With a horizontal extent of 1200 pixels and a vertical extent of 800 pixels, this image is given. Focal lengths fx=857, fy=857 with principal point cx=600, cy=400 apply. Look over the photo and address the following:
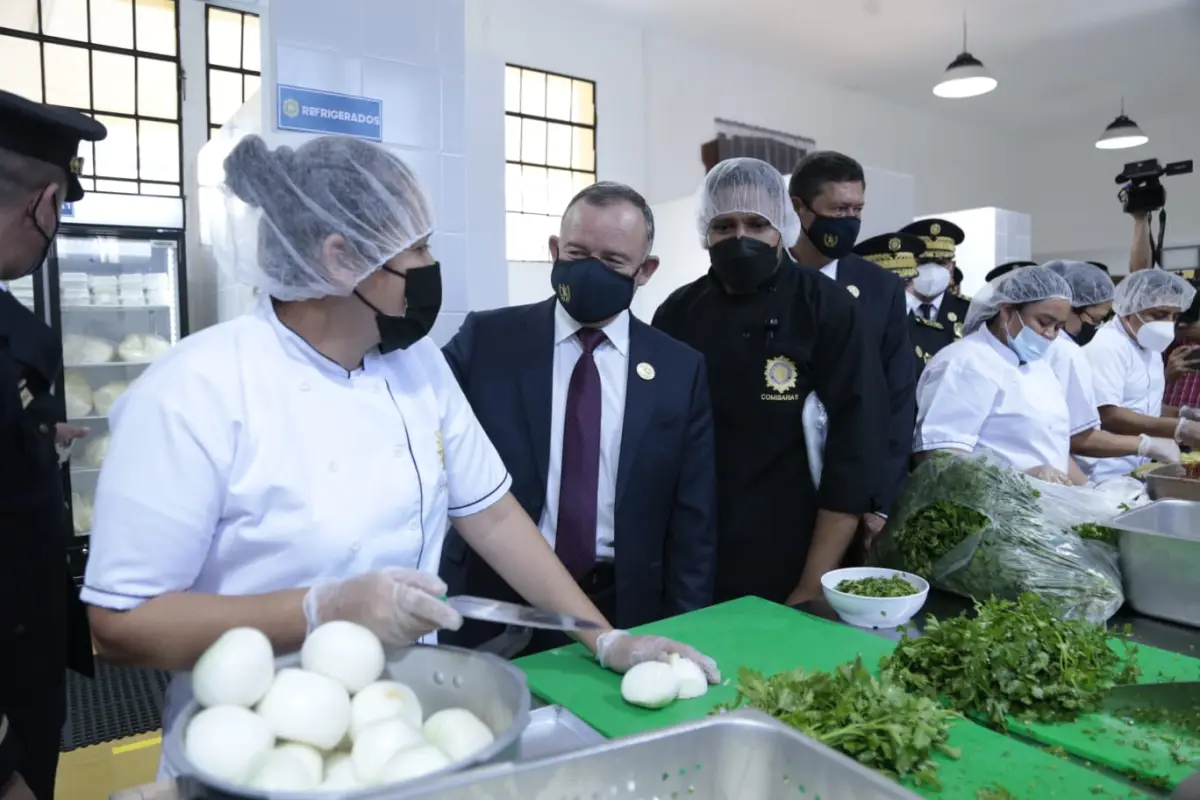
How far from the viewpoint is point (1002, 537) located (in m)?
1.78

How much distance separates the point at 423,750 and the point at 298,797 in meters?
0.13

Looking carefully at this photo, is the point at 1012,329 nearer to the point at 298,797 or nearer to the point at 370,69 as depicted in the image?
the point at 370,69

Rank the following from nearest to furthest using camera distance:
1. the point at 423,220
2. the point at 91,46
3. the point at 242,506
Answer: the point at 242,506, the point at 423,220, the point at 91,46

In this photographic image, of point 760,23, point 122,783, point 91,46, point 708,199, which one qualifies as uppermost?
Answer: point 760,23

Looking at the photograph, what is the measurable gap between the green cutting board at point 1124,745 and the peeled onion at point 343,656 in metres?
0.92

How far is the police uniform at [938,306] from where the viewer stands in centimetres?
423

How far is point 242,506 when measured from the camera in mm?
1207

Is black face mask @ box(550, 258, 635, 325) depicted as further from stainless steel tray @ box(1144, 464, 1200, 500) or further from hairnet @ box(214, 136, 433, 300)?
stainless steel tray @ box(1144, 464, 1200, 500)

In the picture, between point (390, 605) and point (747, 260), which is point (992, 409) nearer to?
point (747, 260)

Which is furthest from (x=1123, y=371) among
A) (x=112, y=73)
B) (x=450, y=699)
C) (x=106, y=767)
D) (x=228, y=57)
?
(x=112, y=73)

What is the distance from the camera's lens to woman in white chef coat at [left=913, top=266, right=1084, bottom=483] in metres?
2.62

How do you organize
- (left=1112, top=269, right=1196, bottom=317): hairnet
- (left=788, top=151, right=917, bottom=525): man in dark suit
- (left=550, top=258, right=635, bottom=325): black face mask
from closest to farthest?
(left=550, top=258, right=635, bottom=325): black face mask < (left=788, top=151, right=917, bottom=525): man in dark suit < (left=1112, top=269, right=1196, bottom=317): hairnet

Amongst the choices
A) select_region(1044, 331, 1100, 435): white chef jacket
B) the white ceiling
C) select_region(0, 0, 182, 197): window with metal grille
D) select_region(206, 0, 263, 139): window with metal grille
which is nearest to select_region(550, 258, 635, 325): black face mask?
select_region(1044, 331, 1100, 435): white chef jacket

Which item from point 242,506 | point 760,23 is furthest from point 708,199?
point 760,23
